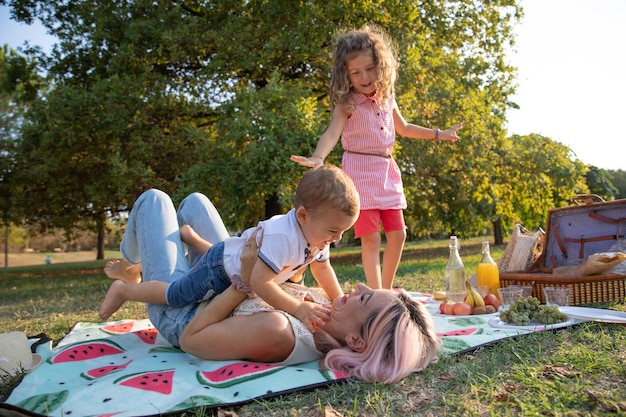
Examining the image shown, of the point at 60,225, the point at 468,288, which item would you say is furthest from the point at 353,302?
the point at 60,225

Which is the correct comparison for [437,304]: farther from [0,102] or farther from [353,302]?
[0,102]

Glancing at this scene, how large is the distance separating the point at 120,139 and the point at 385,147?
268 inches

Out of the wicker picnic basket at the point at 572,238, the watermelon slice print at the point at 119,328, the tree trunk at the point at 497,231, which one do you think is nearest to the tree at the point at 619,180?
the tree trunk at the point at 497,231

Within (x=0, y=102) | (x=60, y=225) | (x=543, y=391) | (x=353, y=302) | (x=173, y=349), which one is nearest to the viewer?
(x=543, y=391)

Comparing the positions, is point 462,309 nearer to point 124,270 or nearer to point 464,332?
point 464,332

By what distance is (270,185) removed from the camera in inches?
293

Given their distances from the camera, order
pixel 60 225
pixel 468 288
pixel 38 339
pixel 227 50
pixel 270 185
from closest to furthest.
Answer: pixel 38 339 < pixel 468 288 < pixel 270 185 < pixel 227 50 < pixel 60 225

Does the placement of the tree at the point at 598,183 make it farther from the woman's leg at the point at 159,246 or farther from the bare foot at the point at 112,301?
the bare foot at the point at 112,301

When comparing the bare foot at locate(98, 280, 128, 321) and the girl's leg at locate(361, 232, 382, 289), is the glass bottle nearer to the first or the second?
the girl's leg at locate(361, 232, 382, 289)

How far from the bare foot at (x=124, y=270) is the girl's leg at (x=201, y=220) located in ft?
1.52

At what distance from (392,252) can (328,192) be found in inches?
78.1

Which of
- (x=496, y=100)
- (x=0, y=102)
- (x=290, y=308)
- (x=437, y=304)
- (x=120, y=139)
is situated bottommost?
(x=437, y=304)

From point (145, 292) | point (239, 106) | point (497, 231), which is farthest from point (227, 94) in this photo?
point (497, 231)

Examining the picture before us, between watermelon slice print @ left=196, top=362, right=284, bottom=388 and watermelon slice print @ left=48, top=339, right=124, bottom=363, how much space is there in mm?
835
